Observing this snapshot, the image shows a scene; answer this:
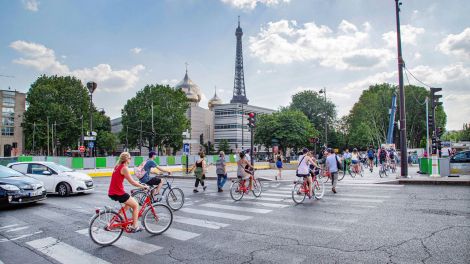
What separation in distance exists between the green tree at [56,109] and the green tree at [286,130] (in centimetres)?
3143

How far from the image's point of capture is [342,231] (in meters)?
6.97

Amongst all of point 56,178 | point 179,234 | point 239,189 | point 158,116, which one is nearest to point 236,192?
point 239,189

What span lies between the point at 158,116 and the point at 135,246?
53095 mm

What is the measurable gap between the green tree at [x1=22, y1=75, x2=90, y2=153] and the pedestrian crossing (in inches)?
1933

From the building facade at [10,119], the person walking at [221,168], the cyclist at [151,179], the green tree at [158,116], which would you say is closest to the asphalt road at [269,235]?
the cyclist at [151,179]

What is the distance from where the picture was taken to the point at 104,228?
642 cm

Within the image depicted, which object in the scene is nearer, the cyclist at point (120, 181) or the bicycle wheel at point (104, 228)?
the bicycle wheel at point (104, 228)

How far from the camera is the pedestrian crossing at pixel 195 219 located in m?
6.16

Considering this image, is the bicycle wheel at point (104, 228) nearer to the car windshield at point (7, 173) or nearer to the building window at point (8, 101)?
the car windshield at point (7, 173)

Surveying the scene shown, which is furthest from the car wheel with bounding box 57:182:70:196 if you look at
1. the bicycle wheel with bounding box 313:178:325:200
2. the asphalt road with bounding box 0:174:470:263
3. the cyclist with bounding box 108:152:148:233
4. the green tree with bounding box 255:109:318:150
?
the green tree with bounding box 255:109:318:150

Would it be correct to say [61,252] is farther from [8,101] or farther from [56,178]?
[8,101]

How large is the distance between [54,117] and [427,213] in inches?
2297

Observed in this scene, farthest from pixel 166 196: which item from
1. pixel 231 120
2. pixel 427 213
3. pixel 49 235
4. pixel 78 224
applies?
pixel 231 120

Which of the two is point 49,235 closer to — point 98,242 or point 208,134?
point 98,242
